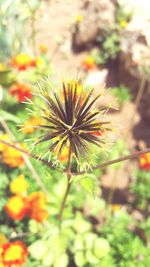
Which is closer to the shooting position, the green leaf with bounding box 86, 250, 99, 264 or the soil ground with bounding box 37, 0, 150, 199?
the green leaf with bounding box 86, 250, 99, 264

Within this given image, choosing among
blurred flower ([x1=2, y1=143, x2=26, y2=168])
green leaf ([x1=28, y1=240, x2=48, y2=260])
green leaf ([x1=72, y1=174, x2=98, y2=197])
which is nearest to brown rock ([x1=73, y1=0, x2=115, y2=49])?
blurred flower ([x1=2, y1=143, x2=26, y2=168])

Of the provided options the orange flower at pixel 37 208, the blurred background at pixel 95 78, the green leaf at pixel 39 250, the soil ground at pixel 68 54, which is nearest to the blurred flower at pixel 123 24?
the blurred background at pixel 95 78

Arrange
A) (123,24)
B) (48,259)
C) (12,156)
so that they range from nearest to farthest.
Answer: (48,259), (12,156), (123,24)

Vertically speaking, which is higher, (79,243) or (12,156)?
(12,156)

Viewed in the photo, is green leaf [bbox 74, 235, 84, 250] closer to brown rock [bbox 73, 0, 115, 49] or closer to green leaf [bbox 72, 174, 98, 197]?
green leaf [bbox 72, 174, 98, 197]

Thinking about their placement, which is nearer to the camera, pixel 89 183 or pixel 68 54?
pixel 89 183

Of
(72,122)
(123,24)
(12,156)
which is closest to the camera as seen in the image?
(72,122)

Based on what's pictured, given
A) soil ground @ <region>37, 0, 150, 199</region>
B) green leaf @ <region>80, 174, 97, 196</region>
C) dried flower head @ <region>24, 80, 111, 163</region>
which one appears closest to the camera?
dried flower head @ <region>24, 80, 111, 163</region>

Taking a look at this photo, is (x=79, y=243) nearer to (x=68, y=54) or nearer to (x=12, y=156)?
(x=12, y=156)

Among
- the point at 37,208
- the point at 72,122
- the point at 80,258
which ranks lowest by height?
the point at 80,258

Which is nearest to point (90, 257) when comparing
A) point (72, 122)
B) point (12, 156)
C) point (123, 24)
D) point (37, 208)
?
point (37, 208)

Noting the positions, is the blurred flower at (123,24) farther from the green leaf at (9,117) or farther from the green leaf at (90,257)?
the green leaf at (90,257)
